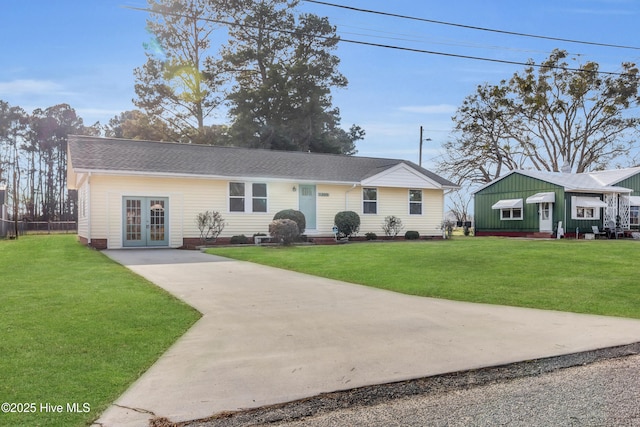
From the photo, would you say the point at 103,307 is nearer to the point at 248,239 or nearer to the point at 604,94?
the point at 248,239

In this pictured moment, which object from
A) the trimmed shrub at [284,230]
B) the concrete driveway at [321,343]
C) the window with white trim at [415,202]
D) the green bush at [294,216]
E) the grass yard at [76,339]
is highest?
the window with white trim at [415,202]

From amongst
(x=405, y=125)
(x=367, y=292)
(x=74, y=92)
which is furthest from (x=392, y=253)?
(x=405, y=125)

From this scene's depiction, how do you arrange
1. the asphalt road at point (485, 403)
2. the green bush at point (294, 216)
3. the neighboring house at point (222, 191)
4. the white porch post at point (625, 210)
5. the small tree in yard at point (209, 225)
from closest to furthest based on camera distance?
the asphalt road at point (485, 403) → the neighboring house at point (222, 191) → the small tree in yard at point (209, 225) → the green bush at point (294, 216) → the white porch post at point (625, 210)

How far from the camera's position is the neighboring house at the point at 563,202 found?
24109 millimetres

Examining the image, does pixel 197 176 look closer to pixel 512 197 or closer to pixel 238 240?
pixel 238 240

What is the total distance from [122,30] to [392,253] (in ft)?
31.5

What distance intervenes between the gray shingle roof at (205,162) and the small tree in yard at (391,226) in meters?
2.36

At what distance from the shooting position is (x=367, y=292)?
7.78 metres

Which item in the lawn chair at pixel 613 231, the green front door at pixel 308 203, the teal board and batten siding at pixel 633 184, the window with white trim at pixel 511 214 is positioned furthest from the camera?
the window with white trim at pixel 511 214

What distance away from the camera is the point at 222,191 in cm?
1862

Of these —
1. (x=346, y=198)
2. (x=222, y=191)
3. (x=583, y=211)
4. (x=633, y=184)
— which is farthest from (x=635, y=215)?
(x=222, y=191)

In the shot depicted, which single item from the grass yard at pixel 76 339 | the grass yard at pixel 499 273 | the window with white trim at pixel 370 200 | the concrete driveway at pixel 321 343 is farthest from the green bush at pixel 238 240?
the concrete driveway at pixel 321 343

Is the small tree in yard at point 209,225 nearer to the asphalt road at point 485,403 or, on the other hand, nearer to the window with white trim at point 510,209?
the asphalt road at point 485,403

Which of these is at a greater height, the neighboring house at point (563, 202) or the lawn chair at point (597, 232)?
the neighboring house at point (563, 202)
